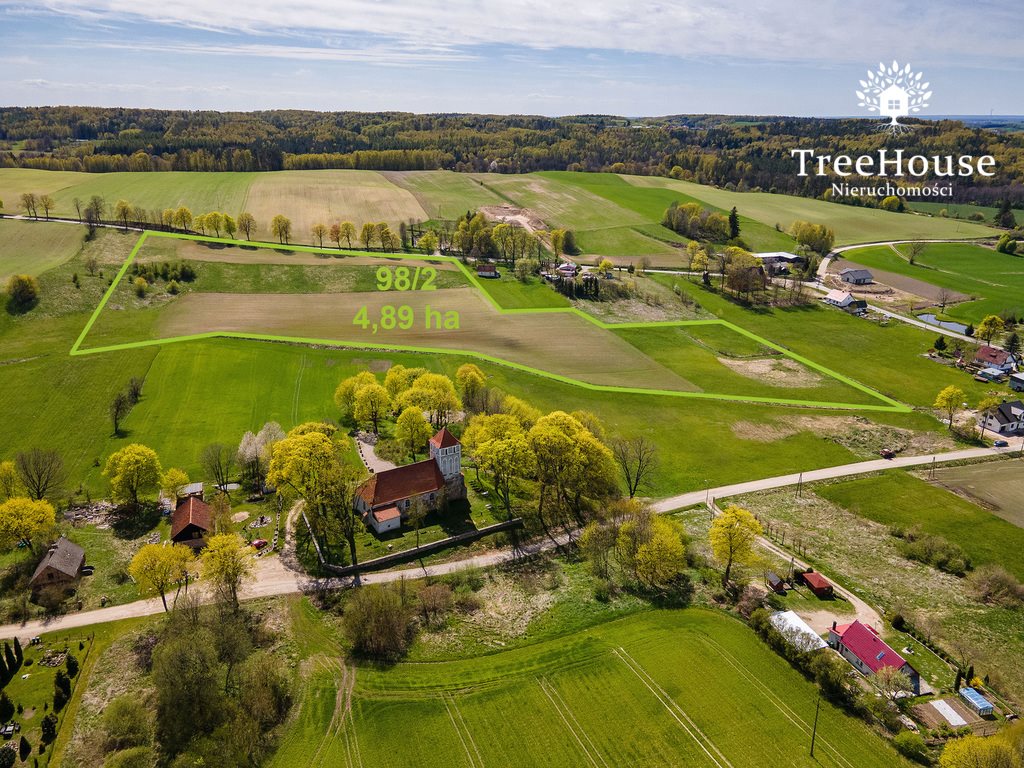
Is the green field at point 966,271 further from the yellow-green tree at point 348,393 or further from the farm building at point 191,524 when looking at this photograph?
the farm building at point 191,524

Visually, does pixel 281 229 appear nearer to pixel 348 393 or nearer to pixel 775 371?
pixel 348 393

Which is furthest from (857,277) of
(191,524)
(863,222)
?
(191,524)

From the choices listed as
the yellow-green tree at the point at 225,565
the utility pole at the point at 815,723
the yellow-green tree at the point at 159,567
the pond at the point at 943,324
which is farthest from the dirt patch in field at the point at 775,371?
the yellow-green tree at the point at 159,567

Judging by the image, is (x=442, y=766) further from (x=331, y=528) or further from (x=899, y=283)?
(x=899, y=283)

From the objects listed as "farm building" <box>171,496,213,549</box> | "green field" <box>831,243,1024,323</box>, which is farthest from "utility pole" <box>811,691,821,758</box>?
"green field" <box>831,243,1024,323</box>

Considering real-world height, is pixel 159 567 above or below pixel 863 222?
below

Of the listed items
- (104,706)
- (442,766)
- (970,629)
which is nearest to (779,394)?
(970,629)
